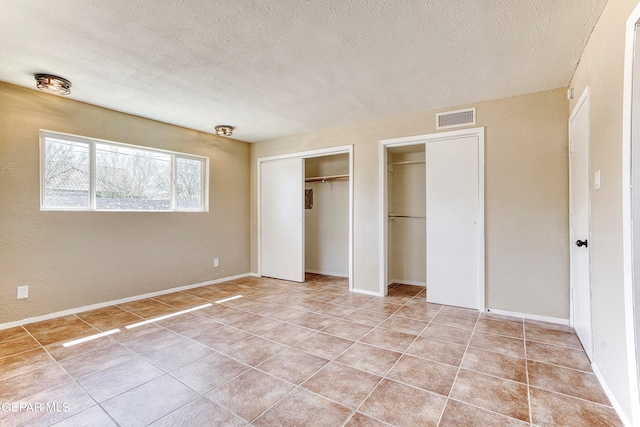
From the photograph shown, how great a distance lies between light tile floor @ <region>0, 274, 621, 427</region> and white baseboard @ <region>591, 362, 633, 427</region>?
0.14 feet

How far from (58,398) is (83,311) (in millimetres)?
1969

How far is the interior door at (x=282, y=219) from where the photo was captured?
16.0 ft

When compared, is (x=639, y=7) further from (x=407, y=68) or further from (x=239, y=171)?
(x=239, y=171)

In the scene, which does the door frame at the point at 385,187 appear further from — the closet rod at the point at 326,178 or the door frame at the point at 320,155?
the closet rod at the point at 326,178

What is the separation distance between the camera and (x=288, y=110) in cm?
367

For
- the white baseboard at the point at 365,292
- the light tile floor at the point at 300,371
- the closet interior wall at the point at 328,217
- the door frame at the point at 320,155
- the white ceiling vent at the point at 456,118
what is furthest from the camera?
the closet interior wall at the point at 328,217

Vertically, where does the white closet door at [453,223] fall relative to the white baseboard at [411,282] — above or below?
above

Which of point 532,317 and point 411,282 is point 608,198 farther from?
point 411,282

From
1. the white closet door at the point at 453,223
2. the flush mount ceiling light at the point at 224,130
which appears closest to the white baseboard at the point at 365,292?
the white closet door at the point at 453,223

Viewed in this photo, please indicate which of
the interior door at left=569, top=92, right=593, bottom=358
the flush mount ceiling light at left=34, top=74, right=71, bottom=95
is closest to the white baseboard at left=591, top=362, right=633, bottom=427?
the interior door at left=569, top=92, right=593, bottom=358

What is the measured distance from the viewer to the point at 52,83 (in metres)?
2.75

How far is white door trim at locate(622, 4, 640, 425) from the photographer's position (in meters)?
1.40

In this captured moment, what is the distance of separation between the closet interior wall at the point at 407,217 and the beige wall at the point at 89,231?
280 centimetres

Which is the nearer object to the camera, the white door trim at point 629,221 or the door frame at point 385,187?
the white door trim at point 629,221
